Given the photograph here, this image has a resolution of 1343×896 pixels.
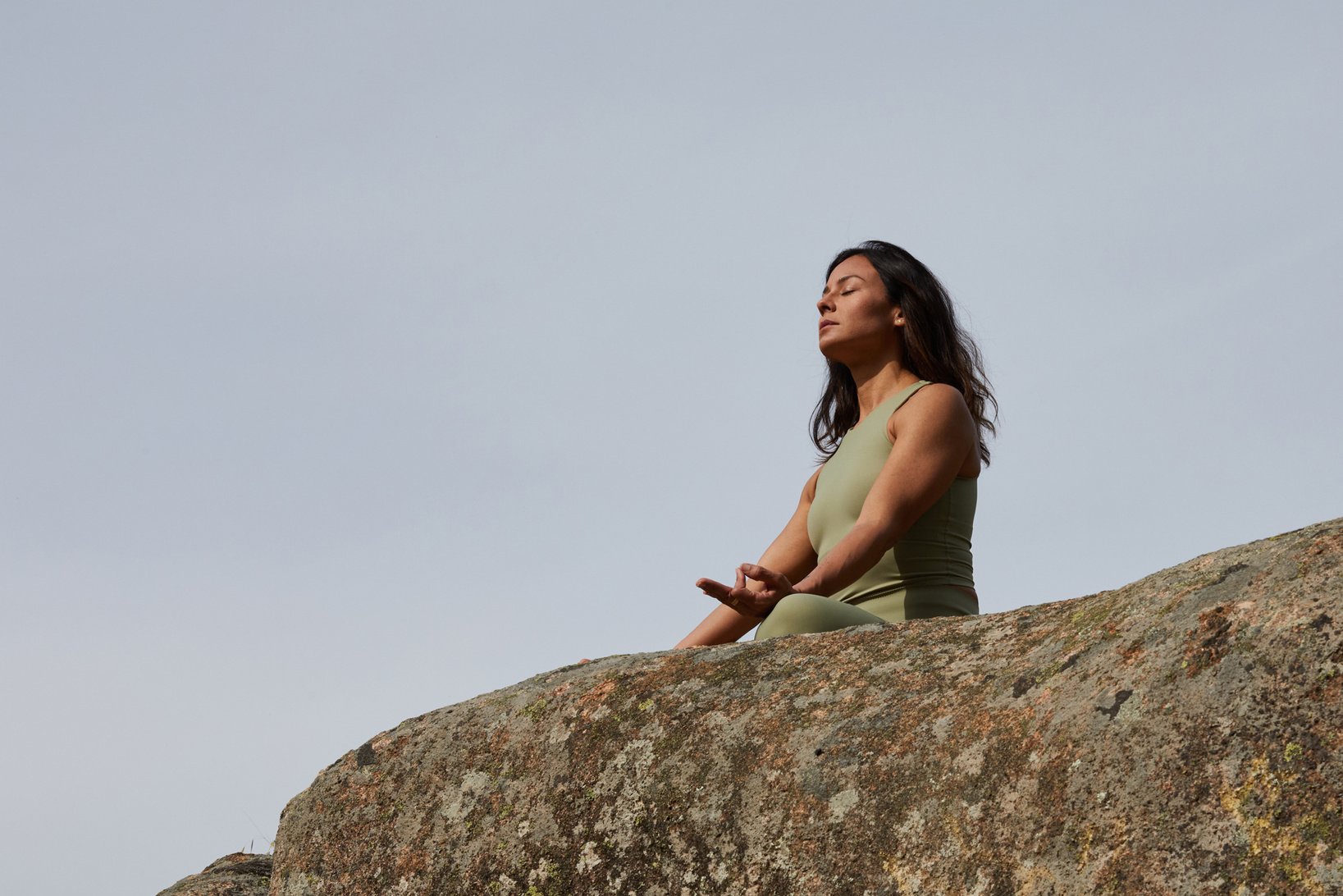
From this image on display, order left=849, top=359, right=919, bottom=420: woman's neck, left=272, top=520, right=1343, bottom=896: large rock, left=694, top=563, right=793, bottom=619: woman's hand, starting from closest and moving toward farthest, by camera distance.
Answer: left=272, top=520, right=1343, bottom=896: large rock, left=694, top=563, right=793, bottom=619: woman's hand, left=849, top=359, right=919, bottom=420: woman's neck

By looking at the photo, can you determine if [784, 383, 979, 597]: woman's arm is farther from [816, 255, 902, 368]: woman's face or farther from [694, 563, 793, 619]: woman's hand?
[816, 255, 902, 368]: woman's face

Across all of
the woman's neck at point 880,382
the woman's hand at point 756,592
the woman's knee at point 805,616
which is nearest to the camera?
the woman's knee at point 805,616

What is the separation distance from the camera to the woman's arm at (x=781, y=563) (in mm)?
4965

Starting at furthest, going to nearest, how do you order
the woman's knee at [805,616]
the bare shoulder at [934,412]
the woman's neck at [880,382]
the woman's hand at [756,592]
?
the woman's neck at [880,382], the bare shoulder at [934,412], the woman's hand at [756,592], the woman's knee at [805,616]

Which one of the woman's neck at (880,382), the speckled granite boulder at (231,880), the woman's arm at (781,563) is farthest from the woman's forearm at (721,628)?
the speckled granite boulder at (231,880)

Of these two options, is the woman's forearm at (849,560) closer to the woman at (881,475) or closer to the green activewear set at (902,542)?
the woman at (881,475)

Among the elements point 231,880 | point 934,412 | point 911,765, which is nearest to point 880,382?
point 934,412

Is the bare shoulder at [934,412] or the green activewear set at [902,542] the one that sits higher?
the bare shoulder at [934,412]

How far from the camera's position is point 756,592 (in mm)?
4191

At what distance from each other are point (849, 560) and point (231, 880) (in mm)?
2477

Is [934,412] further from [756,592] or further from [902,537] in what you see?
[756,592]

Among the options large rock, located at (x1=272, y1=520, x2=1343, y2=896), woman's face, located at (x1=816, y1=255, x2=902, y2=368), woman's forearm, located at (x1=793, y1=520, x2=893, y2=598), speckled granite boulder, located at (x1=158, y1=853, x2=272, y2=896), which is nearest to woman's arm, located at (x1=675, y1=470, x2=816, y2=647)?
woman's face, located at (x1=816, y1=255, x2=902, y2=368)

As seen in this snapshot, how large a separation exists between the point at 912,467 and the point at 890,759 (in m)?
1.61

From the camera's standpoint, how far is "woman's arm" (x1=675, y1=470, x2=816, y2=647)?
4965 millimetres
